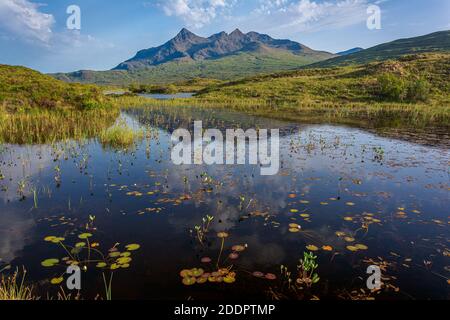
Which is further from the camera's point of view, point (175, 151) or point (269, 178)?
point (175, 151)

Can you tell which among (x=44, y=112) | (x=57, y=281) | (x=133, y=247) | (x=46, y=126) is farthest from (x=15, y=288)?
(x=44, y=112)

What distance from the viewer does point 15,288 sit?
232 inches

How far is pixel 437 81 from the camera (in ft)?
195

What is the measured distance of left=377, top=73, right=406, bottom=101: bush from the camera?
5231 cm

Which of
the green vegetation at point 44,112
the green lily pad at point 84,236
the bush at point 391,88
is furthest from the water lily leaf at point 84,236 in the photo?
the bush at point 391,88

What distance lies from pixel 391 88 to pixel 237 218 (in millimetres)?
54335

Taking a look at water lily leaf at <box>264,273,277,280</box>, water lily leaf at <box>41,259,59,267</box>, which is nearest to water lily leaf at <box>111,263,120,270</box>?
water lily leaf at <box>41,259,59,267</box>

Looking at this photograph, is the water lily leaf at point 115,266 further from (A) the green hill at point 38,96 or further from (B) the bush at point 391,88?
(B) the bush at point 391,88

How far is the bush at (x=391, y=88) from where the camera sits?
52.3m

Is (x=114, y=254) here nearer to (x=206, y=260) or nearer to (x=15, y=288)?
(x=15, y=288)

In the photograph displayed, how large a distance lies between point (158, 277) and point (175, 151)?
489 inches

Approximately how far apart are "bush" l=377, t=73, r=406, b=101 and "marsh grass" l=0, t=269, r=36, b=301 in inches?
2287

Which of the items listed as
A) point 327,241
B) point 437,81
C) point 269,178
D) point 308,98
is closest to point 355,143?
point 269,178
